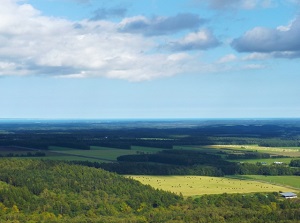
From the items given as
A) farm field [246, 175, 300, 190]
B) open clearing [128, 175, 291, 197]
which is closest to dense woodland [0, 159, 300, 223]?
open clearing [128, 175, 291, 197]

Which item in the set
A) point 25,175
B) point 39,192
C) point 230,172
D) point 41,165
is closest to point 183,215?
point 39,192

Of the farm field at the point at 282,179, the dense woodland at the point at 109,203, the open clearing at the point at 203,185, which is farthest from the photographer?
the farm field at the point at 282,179

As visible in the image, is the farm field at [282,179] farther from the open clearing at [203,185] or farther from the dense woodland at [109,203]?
the dense woodland at [109,203]

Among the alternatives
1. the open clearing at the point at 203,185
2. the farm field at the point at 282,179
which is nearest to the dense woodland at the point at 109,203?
the open clearing at the point at 203,185

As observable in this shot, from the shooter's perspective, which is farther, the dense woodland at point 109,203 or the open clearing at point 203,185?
the open clearing at point 203,185

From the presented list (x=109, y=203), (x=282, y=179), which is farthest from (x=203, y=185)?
(x=109, y=203)

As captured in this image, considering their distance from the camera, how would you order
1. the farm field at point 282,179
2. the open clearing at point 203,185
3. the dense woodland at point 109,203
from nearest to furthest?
the dense woodland at point 109,203, the open clearing at point 203,185, the farm field at point 282,179

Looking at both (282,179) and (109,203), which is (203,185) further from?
(109,203)
